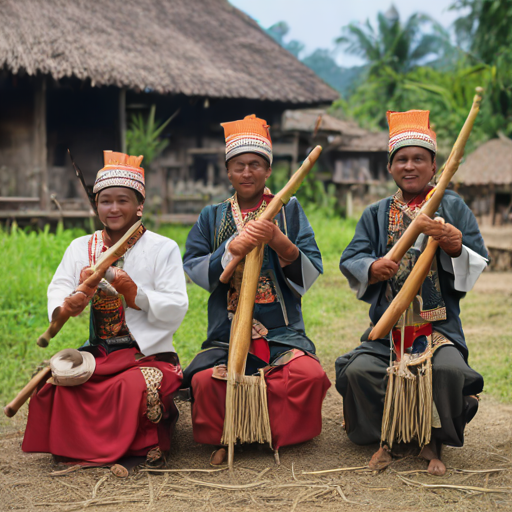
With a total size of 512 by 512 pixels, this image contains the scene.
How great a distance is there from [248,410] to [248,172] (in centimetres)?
127

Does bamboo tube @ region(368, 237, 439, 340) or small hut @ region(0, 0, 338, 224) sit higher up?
small hut @ region(0, 0, 338, 224)

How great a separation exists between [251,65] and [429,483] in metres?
10.7

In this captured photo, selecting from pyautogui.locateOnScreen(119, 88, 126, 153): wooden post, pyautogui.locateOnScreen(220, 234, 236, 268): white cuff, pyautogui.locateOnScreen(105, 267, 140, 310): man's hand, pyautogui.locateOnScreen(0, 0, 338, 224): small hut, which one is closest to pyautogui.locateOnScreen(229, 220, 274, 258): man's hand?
pyautogui.locateOnScreen(220, 234, 236, 268): white cuff

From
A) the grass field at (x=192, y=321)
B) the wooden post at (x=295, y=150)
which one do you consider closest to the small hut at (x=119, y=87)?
the wooden post at (x=295, y=150)

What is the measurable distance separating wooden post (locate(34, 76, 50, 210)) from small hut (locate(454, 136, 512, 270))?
23.3 ft

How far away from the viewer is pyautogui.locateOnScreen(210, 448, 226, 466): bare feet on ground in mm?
3143

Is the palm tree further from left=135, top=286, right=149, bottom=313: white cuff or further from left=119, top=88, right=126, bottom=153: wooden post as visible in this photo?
left=135, top=286, right=149, bottom=313: white cuff

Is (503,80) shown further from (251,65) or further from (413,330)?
(413,330)

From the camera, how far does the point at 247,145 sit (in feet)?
10.7

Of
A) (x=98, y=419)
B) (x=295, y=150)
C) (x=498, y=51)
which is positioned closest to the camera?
(x=98, y=419)

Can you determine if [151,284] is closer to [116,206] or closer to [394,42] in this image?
[116,206]

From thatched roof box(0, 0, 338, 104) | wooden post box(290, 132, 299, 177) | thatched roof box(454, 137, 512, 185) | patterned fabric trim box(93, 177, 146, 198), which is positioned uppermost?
thatched roof box(0, 0, 338, 104)

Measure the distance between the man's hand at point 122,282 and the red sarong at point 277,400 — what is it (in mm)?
556

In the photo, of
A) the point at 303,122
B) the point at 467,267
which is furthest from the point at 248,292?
the point at 303,122
